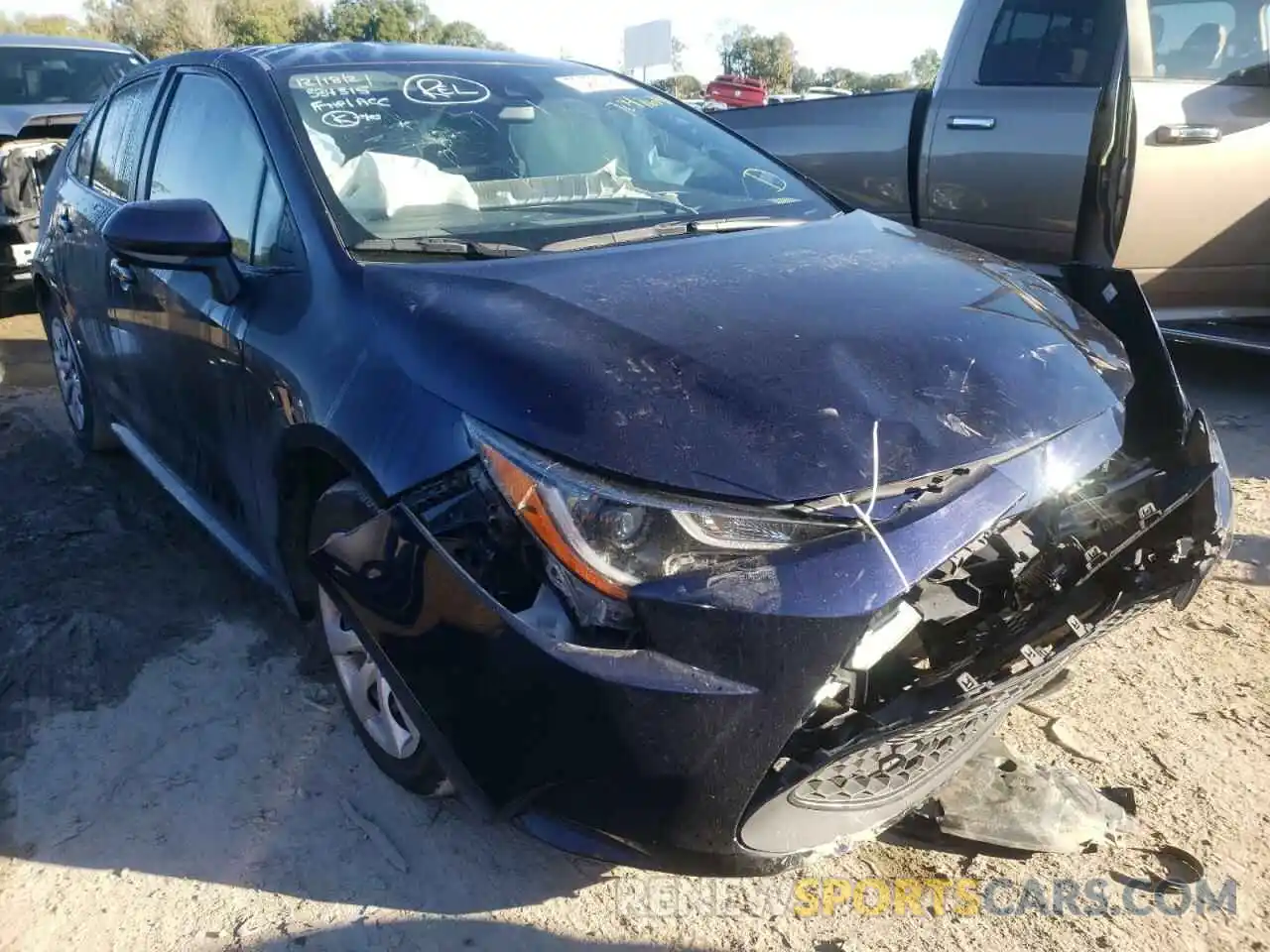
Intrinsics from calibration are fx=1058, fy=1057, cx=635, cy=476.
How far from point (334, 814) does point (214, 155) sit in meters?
1.84

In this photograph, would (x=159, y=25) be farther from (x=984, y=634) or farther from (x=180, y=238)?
(x=984, y=634)

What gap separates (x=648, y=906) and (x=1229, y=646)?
187cm

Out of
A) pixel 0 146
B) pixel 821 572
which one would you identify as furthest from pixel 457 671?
pixel 0 146

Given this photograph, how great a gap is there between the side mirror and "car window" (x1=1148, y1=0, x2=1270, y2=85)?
12.7 ft

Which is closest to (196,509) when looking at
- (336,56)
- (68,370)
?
(336,56)

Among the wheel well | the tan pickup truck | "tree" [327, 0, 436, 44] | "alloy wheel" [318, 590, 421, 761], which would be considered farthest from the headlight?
"tree" [327, 0, 436, 44]

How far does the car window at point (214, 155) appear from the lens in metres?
2.74

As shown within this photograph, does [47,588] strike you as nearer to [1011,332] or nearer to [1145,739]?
[1011,332]

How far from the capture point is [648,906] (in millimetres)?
2176

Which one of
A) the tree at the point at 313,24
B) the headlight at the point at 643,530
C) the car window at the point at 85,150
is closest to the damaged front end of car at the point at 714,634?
the headlight at the point at 643,530

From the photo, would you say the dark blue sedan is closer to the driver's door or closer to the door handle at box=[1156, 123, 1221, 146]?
the driver's door

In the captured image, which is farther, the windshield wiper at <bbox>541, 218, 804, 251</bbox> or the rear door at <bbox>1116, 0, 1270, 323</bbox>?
the rear door at <bbox>1116, 0, 1270, 323</bbox>

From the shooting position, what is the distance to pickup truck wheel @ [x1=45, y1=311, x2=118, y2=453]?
14.0ft

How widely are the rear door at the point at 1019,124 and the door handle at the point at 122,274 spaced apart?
3.66m
